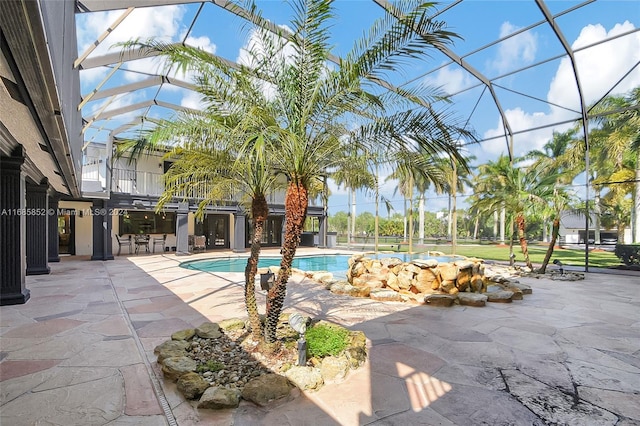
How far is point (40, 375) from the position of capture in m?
3.38

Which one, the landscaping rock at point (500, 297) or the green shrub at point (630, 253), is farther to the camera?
the green shrub at point (630, 253)

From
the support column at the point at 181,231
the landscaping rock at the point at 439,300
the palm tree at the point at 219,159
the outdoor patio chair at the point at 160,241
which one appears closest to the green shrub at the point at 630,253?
the landscaping rock at the point at 439,300

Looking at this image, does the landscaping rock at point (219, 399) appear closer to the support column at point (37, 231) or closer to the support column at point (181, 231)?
the support column at point (37, 231)

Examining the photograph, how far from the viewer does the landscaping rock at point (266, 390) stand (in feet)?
9.52

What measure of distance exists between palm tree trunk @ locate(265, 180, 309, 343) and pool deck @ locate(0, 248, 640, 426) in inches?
45.3

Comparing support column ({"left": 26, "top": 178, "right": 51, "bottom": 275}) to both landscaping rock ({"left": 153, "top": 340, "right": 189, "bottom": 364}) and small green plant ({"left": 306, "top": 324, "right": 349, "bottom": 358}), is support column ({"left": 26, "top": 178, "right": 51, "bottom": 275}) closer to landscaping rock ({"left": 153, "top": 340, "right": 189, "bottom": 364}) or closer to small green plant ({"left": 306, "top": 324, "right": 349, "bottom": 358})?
landscaping rock ({"left": 153, "top": 340, "right": 189, "bottom": 364})

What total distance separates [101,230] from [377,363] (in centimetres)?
1403

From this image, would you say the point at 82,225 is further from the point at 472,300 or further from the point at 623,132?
the point at 623,132

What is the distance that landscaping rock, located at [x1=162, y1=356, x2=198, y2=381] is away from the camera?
3262mm

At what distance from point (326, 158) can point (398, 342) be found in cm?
278

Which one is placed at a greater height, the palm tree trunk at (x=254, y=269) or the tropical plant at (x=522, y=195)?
the tropical plant at (x=522, y=195)

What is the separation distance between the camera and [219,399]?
2.81m

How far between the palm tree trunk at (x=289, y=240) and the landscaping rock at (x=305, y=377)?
779 millimetres

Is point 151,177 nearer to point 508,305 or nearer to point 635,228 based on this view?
point 508,305
